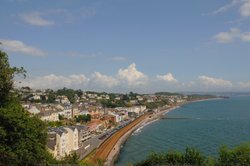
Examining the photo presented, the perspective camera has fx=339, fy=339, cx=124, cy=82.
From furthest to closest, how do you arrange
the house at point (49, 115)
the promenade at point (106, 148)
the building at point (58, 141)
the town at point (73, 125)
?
the house at point (49, 115) < the promenade at point (106, 148) < the town at point (73, 125) < the building at point (58, 141)

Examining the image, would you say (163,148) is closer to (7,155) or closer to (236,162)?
(236,162)

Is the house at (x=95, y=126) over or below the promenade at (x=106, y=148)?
over

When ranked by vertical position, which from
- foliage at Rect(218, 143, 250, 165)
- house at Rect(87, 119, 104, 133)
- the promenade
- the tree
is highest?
the tree

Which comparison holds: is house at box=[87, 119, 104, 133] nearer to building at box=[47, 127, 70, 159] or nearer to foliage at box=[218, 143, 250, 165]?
building at box=[47, 127, 70, 159]

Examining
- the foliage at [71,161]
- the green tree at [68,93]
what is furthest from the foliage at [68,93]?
the foliage at [71,161]

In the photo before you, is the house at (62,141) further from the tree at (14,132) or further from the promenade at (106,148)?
the tree at (14,132)

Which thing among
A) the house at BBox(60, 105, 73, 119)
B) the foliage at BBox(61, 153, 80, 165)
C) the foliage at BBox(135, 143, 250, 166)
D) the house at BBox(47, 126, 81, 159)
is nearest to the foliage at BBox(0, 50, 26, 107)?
the foliage at BBox(61, 153, 80, 165)

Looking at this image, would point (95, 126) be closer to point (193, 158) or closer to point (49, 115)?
point (49, 115)

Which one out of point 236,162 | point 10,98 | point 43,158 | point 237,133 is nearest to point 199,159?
point 236,162
